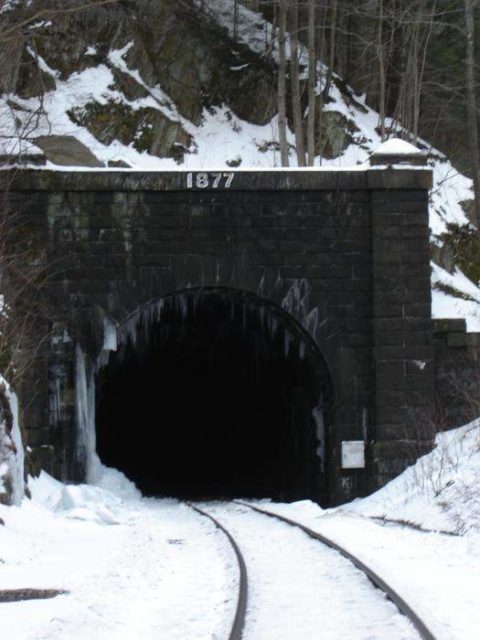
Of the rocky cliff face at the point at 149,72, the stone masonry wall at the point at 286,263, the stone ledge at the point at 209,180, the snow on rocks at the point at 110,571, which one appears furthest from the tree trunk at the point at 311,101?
the snow on rocks at the point at 110,571

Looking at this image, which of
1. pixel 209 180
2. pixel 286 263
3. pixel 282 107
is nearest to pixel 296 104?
pixel 282 107

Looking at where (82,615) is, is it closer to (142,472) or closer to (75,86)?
(142,472)

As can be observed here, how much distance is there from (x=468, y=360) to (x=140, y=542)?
7868mm

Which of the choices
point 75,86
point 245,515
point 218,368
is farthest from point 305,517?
point 75,86

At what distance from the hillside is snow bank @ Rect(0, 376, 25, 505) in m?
13.9

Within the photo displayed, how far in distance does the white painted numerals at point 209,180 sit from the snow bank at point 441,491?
516cm

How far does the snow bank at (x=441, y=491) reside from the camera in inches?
460

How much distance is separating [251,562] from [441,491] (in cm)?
408

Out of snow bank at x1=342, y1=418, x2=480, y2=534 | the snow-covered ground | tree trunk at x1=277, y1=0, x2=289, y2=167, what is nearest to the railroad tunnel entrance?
snow bank at x1=342, y1=418, x2=480, y2=534

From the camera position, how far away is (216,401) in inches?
1028

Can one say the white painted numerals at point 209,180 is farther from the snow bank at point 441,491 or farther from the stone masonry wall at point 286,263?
the snow bank at point 441,491

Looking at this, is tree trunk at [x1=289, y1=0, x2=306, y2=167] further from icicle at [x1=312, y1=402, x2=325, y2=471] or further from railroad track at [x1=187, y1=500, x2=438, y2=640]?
railroad track at [x1=187, y1=500, x2=438, y2=640]

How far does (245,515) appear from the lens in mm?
15203

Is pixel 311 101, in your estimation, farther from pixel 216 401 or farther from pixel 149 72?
pixel 216 401
